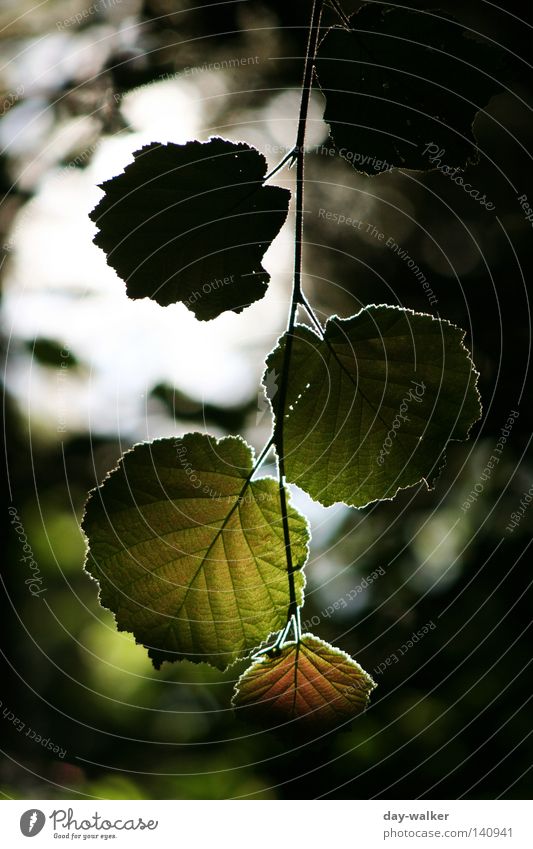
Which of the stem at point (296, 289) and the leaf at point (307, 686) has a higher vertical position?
the stem at point (296, 289)

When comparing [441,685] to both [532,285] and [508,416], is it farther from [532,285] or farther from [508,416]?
[532,285]
